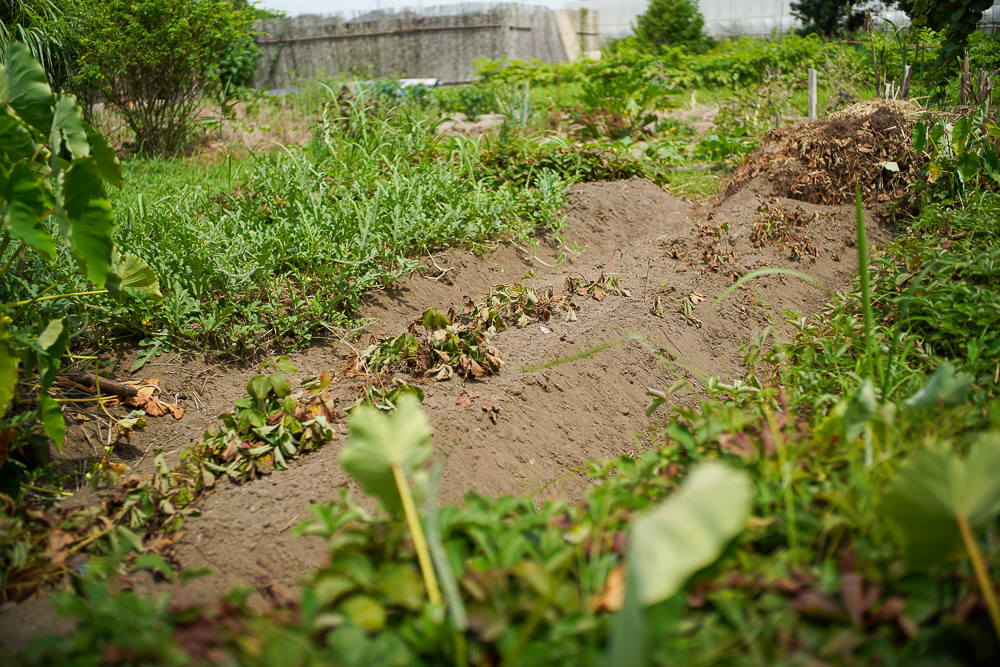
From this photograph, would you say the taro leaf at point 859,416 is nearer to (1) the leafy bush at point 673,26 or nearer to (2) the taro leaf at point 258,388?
(2) the taro leaf at point 258,388

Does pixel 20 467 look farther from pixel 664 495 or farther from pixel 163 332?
pixel 664 495

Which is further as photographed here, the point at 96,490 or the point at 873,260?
the point at 873,260

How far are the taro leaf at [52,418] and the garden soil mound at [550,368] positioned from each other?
17.6 inches

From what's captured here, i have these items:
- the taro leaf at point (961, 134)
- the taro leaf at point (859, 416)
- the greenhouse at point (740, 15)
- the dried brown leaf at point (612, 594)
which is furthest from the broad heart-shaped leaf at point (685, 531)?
the greenhouse at point (740, 15)

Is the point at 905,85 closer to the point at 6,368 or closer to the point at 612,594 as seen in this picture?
the point at 612,594

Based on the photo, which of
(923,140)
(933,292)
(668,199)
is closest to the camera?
(933,292)

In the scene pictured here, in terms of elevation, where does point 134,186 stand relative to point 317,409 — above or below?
above

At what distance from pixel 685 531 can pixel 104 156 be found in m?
2.14

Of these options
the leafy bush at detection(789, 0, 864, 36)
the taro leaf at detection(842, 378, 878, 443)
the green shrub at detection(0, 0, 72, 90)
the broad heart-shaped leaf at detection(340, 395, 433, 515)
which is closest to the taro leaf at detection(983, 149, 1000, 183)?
the taro leaf at detection(842, 378, 878, 443)

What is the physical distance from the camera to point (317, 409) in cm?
233

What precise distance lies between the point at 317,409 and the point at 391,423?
4.65ft

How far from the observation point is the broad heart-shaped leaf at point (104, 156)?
76.1 inches

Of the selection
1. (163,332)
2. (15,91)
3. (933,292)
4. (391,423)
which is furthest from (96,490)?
(933,292)

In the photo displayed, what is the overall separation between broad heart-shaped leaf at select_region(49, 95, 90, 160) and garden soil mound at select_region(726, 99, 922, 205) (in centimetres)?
434
